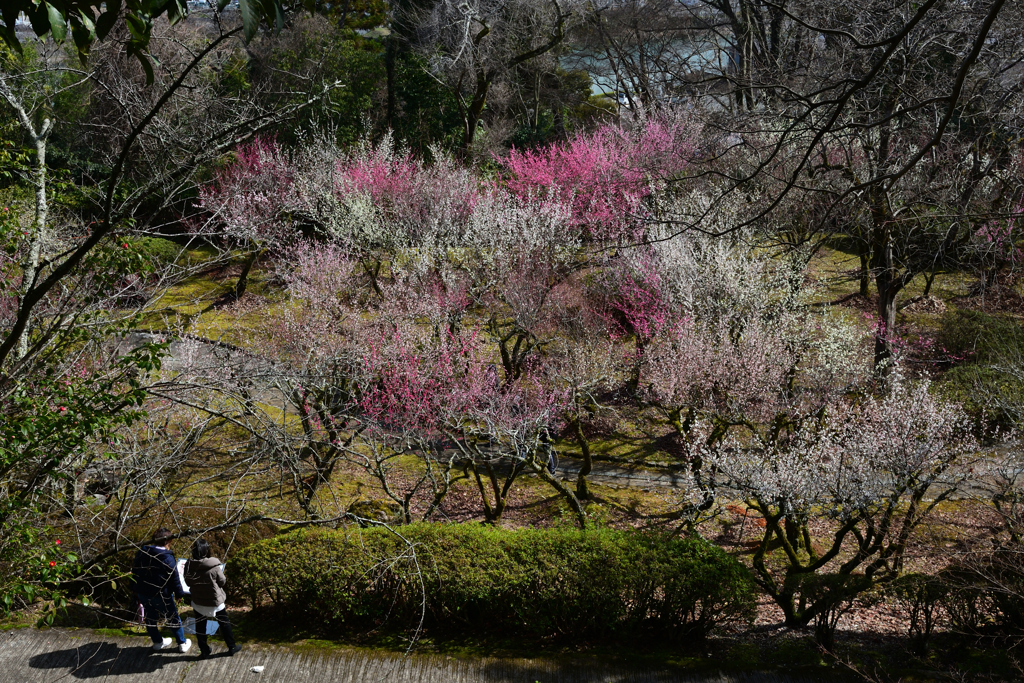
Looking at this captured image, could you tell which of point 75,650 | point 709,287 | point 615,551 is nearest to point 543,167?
point 709,287

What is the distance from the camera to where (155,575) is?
6.66 m

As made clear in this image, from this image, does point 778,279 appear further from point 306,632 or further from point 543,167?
point 306,632

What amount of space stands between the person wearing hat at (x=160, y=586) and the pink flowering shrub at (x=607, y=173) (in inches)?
490

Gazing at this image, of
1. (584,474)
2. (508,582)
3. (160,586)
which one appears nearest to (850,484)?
(508,582)

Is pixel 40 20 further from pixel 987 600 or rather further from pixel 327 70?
pixel 327 70

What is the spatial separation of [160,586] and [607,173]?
1579 cm

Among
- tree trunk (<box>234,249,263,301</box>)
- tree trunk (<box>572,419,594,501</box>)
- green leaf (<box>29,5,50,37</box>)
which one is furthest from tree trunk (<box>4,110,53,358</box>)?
tree trunk (<box>234,249,263,301</box>)

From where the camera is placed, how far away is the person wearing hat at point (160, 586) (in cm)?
659

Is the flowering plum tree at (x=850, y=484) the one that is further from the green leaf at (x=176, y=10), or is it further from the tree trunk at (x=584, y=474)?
the green leaf at (x=176, y=10)

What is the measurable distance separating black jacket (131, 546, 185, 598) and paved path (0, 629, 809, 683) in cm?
55

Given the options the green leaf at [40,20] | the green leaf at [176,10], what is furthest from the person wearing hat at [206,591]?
the green leaf at [176,10]

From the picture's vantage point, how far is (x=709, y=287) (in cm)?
1351

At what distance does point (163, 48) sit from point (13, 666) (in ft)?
65.2

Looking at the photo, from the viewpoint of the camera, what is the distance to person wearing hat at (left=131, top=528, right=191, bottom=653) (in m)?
6.59
